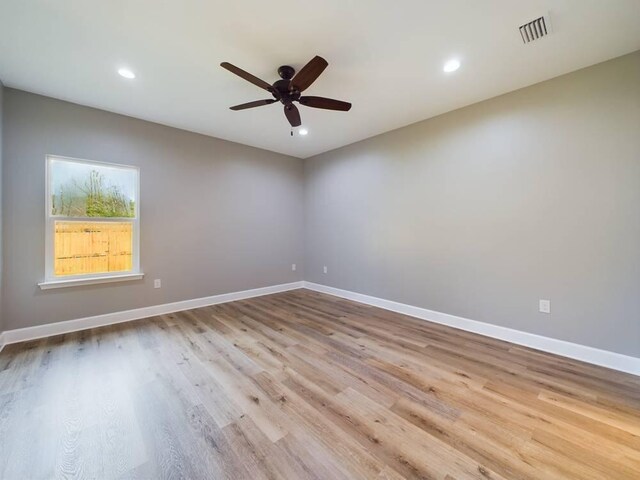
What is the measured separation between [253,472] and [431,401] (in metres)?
1.25

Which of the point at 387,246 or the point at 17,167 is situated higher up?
the point at 17,167

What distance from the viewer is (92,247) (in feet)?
10.6

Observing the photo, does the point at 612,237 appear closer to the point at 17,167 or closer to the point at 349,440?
the point at 349,440

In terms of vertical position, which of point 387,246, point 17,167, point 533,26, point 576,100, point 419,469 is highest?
point 533,26

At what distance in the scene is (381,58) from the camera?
2268 millimetres

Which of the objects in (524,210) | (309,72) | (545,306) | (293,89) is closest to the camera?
(309,72)

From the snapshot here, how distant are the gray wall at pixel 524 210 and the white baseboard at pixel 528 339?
0.07 meters

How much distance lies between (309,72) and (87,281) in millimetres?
Answer: 3468

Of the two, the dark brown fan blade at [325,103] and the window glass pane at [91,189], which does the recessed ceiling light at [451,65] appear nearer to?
the dark brown fan blade at [325,103]

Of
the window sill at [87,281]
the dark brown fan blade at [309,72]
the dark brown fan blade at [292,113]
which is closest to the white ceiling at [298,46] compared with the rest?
the dark brown fan blade at [309,72]

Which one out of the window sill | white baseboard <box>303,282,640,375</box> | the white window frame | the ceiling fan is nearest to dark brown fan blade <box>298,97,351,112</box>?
the ceiling fan

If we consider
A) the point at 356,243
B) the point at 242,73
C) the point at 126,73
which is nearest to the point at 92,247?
the point at 126,73

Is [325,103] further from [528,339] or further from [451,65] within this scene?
[528,339]

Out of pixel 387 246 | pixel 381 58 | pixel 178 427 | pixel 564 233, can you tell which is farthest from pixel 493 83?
pixel 178 427
